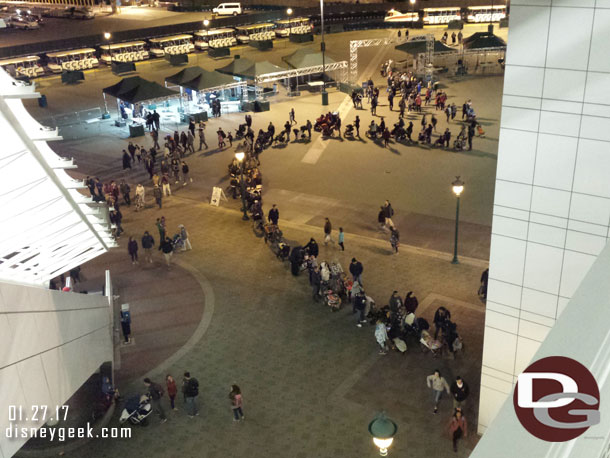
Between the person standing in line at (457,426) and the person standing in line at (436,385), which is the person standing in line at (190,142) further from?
the person standing in line at (457,426)

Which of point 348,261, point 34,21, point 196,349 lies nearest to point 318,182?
point 348,261

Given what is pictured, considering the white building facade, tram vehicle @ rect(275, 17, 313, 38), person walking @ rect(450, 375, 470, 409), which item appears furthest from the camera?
tram vehicle @ rect(275, 17, 313, 38)

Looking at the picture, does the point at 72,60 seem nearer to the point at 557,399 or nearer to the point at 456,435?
the point at 456,435

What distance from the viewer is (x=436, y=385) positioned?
15.2 meters

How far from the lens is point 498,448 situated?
13.5ft

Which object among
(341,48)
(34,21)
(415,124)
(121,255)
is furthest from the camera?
(34,21)

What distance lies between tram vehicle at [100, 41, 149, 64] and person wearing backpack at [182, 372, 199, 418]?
47.9 metres

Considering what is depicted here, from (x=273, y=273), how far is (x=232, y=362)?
517cm

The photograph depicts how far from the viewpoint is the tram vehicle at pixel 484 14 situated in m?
70.4

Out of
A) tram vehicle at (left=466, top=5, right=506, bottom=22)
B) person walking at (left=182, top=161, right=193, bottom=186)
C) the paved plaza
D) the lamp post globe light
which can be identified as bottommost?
the paved plaza

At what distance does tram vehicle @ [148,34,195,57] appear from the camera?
60.2m

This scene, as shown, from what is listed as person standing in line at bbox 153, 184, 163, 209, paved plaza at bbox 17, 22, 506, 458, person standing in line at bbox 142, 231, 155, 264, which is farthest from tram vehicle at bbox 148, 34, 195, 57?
person standing in line at bbox 142, 231, 155, 264

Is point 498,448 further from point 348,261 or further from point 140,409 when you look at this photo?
point 348,261

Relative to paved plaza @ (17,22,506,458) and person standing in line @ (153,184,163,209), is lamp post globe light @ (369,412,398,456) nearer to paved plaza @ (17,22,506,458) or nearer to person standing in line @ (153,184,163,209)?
paved plaza @ (17,22,506,458)
